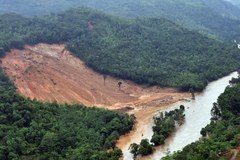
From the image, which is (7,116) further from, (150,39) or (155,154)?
(150,39)

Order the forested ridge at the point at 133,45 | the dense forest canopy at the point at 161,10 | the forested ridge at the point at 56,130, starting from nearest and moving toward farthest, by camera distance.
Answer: the forested ridge at the point at 56,130 → the forested ridge at the point at 133,45 → the dense forest canopy at the point at 161,10

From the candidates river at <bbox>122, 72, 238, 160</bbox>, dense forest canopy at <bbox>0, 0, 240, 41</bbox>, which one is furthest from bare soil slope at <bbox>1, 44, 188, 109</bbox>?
dense forest canopy at <bbox>0, 0, 240, 41</bbox>

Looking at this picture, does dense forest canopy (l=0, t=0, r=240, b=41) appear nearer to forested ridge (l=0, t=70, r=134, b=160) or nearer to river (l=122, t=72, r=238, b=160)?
river (l=122, t=72, r=238, b=160)

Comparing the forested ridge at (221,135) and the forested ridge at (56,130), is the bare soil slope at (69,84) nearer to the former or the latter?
the forested ridge at (56,130)

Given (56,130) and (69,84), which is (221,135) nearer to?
(56,130)

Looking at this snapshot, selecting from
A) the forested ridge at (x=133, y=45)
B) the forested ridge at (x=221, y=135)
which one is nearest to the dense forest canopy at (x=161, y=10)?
the forested ridge at (x=133, y=45)

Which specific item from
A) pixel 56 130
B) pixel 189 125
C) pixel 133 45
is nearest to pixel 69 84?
pixel 133 45
